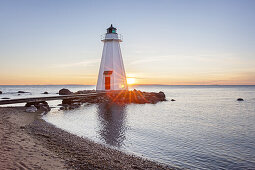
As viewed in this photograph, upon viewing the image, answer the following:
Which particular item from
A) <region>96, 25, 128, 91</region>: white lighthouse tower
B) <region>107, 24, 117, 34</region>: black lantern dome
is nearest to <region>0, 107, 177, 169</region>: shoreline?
<region>96, 25, 128, 91</region>: white lighthouse tower

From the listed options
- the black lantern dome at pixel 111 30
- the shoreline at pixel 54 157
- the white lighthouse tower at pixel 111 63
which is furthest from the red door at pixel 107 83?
the shoreline at pixel 54 157

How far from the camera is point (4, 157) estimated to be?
20.1 feet

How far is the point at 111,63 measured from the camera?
33906 millimetres

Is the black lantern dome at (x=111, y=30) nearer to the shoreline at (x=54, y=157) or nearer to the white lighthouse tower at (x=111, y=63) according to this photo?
the white lighthouse tower at (x=111, y=63)

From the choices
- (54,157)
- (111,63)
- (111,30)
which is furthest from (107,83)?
(54,157)

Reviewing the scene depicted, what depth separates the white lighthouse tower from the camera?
3388 centimetres

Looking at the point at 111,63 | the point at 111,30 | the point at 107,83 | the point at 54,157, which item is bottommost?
the point at 54,157

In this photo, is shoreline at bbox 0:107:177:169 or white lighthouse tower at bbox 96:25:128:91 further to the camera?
white lighthouse tower at bbox 96:25:128:91

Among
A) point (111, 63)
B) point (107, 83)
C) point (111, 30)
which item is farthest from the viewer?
point (107, 83)

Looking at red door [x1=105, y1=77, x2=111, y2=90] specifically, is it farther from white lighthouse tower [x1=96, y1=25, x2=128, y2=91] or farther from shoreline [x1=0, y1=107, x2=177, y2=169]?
shoreline [x1=0, y1=107, x2=177, y2=169]

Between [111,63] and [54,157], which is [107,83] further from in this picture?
[54,157]

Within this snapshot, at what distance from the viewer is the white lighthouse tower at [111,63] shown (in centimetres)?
3388

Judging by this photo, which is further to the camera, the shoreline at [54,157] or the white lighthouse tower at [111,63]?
the white lighthouse tower at [111,63]

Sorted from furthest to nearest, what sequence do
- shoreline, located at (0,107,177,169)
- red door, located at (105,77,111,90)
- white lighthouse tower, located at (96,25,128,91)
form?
1. red door, located at (105,77,111,90)
2. white lighthouse tower, located at (96,25,128,91)
3. shoreline, located at (0,107,177,169)
